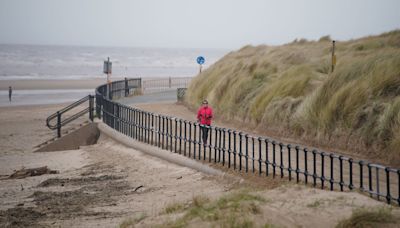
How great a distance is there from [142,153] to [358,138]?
5.75 metres

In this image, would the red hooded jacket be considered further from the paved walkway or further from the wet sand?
the paved walkway

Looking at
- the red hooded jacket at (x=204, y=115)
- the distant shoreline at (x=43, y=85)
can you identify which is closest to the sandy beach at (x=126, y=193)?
the red hooded jacket at (x=204, y=115)

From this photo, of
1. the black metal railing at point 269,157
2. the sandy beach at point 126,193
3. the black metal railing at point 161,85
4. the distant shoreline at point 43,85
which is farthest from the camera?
the distant shoreline at point 43,85

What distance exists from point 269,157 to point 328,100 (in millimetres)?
4065

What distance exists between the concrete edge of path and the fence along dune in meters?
Answer: 4.04

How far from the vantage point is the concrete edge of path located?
557 inches

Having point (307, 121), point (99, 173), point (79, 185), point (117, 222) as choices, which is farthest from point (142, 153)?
point (117, 222)

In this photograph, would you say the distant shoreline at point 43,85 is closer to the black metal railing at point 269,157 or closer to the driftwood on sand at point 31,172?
the black metal railing at point 269,157

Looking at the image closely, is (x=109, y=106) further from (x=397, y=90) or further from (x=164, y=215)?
(x=164, y=215)

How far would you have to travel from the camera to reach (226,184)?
42.3 ft

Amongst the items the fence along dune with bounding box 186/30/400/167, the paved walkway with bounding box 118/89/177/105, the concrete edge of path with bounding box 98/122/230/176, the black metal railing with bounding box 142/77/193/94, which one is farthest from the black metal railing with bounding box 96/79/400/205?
the black metal railing with bounding box 142/77/193/94

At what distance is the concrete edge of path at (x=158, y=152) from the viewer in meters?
14.1

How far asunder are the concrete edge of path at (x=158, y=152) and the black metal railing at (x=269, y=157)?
23 cm

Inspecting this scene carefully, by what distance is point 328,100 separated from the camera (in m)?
18.6
